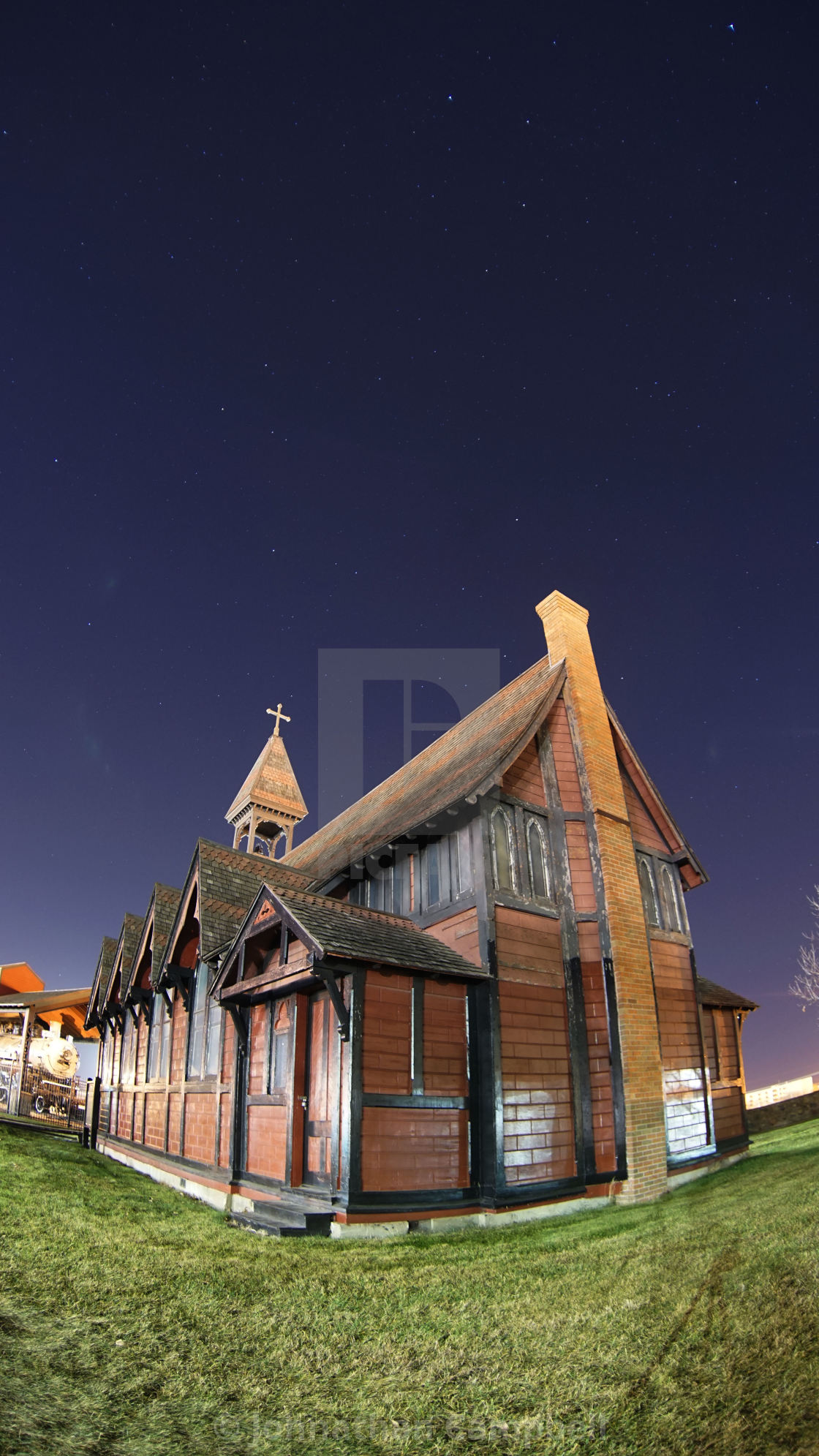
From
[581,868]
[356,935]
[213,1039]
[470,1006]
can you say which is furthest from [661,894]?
[213,1039]

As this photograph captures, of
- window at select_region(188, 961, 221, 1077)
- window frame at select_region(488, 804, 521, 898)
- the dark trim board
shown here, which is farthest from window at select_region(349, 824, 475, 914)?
the dark trim board

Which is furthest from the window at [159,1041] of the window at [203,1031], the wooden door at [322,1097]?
the wooden door at [322,1097]

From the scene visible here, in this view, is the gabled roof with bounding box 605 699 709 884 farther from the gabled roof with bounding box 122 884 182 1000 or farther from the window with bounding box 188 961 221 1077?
the gabled roof with bounding box 122 884 182 1000

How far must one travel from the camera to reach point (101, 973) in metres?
27.4

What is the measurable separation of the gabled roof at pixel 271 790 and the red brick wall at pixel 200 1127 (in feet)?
52.5

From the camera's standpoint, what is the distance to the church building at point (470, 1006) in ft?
34.9

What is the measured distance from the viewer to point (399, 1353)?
204 inches

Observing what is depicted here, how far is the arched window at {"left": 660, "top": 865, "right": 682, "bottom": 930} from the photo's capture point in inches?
624

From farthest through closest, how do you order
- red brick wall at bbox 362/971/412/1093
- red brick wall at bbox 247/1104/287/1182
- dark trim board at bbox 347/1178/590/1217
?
red brick wall at bbox 247/1104/287/1182
red brick wall at bbox 362/971/412/1093
dark trim board at bbox 347/1178/590/1217

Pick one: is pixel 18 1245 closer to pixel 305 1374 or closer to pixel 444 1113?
pixel 305 1374

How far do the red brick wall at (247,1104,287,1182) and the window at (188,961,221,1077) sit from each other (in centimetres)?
236

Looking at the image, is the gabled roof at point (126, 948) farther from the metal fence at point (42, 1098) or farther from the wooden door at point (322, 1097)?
the wooden door at point (322, 1097)

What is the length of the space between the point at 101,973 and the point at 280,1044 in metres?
18.0

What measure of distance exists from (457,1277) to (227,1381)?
3175mm
